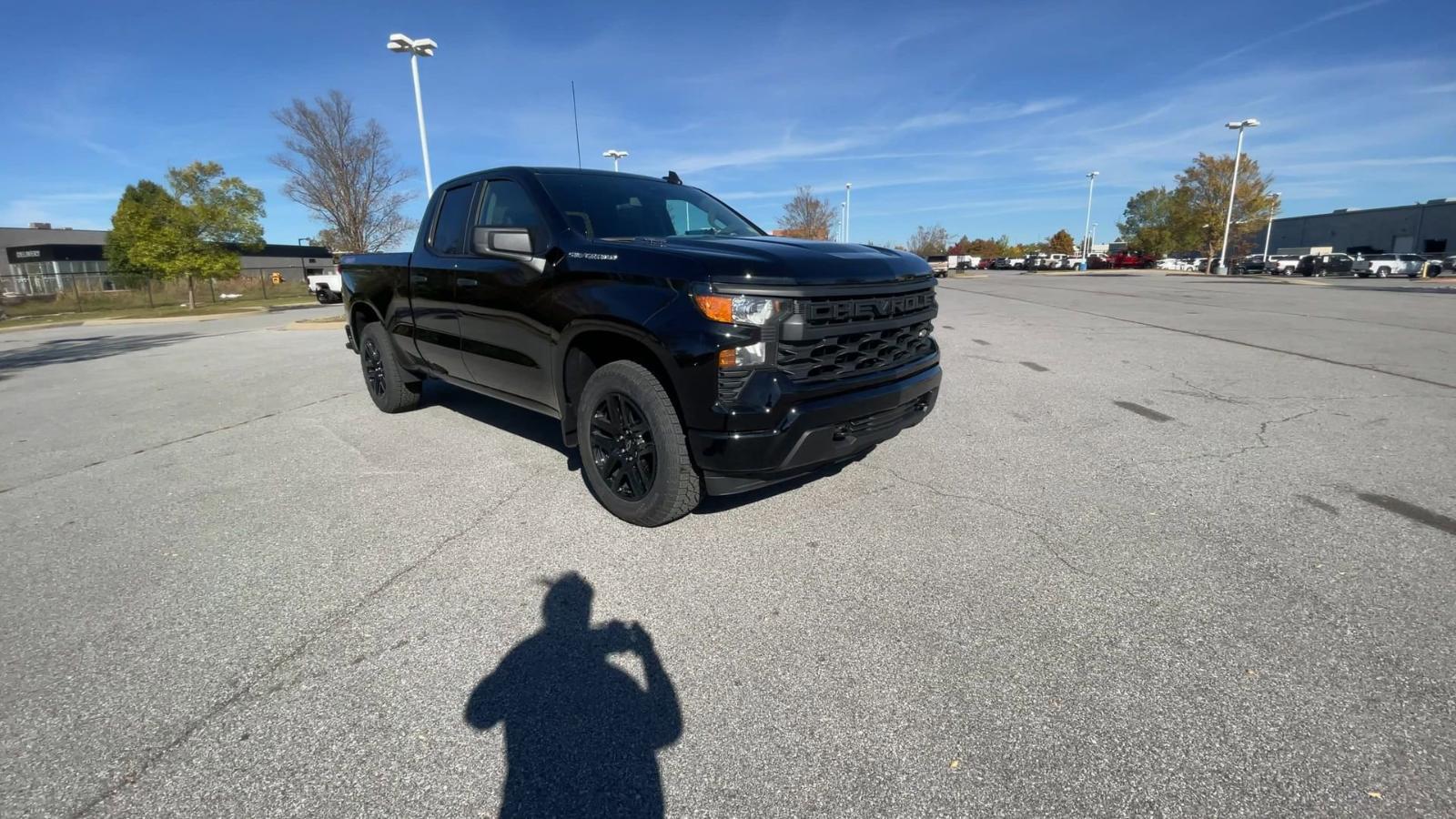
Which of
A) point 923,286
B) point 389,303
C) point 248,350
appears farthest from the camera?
point 248,350

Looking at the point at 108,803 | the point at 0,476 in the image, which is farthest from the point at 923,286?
the point at 0,476

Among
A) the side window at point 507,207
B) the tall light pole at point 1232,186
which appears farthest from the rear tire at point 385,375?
the tall light pole at point 1232,186

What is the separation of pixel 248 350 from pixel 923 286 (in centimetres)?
1247

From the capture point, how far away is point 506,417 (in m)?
6.11

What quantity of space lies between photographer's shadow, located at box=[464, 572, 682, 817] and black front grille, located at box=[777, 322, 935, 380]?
132 cm

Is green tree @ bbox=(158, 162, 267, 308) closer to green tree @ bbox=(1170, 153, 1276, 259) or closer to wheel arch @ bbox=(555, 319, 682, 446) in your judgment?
wheel arch @ bbox=(555, 319, 682, 446)

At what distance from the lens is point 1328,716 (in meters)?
2.10

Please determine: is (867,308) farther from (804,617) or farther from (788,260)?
(804,617)

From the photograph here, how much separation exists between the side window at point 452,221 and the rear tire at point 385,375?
129 cm

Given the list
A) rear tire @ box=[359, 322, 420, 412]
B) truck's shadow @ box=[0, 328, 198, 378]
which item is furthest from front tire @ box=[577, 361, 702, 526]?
truck's shadow @ box=[0, 328, 198, 378]

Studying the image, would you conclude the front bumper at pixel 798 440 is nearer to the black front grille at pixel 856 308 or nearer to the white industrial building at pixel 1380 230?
the black front grille at pixel 856 308

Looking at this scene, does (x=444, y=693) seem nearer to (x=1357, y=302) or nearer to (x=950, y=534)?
(x=950, y=534)

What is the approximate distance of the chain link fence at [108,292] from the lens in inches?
1162

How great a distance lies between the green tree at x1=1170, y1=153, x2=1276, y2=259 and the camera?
48219 millimetres
